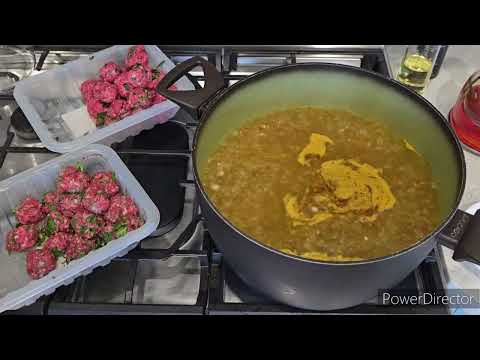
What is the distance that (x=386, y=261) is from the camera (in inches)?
27.9

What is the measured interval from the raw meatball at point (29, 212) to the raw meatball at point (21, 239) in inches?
0.7

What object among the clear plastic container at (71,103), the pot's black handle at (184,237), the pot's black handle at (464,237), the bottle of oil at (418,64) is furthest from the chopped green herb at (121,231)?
the bottle of oil at (418,64)

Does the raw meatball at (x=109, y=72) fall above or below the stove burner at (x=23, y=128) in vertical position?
above

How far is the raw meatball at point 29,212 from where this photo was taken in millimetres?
1012

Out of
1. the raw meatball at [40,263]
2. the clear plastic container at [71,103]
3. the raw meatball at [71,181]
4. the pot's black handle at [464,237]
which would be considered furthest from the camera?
the clear plastic container at [71,103]

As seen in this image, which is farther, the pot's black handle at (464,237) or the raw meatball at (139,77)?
the raw meatball at (139,77)

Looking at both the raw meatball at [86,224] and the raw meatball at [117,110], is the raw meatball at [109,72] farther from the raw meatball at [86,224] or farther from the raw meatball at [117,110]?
the raw meatball at [86,224]

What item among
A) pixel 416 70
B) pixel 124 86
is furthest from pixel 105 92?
pixel 416 70

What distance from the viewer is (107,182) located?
3.48 feet

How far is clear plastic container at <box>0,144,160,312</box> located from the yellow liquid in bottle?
70 centimetres

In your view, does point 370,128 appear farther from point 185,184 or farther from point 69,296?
point 69,296

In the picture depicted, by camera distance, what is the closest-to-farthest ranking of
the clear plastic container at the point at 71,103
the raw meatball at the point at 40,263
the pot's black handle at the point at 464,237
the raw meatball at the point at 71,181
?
the pot's black handle at the point at 464,237 < the raw meatball at the point at 40,263 < the raw meatball at the point at 71,181 < the clear plastic container at the point at 71,103

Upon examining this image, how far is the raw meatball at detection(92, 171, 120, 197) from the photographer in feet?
3.46

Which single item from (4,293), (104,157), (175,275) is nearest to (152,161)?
(104,157)
